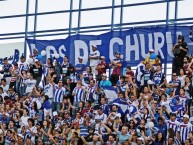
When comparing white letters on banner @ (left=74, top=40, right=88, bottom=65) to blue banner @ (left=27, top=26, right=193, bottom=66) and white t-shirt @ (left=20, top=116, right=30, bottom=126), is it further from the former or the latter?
white t-shirt @ (left=20, top=116, right=30, bottom=126)

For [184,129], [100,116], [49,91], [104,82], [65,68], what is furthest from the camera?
[65,68]

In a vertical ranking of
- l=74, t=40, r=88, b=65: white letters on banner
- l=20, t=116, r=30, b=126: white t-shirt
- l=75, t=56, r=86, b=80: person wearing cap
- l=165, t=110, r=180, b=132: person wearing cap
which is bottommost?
l=20, t=116, r=30, b=126: white t-shirt

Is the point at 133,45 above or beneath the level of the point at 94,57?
above

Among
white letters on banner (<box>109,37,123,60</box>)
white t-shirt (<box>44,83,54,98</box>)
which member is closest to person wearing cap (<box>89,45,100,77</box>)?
white letters on banner (<box>109,37,123,60</box>)

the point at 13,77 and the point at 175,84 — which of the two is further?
the point at 13,77

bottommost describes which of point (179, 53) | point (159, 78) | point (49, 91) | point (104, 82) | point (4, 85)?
point (49, 91)

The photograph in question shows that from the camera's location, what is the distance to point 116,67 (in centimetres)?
3052

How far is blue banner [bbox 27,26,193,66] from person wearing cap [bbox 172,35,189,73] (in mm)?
624

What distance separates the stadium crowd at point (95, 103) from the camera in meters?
25.8

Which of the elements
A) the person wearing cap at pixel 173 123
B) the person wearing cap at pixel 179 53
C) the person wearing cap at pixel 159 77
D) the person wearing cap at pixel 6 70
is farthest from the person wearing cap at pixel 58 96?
the person wearing cap at pixel 173 123

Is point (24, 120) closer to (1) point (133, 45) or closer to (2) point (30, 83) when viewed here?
(2) point (30, 83)

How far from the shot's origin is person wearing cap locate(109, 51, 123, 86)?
30.2 meters

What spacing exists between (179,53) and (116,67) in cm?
293

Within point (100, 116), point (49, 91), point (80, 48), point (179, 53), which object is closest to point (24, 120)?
point (49, 91)
